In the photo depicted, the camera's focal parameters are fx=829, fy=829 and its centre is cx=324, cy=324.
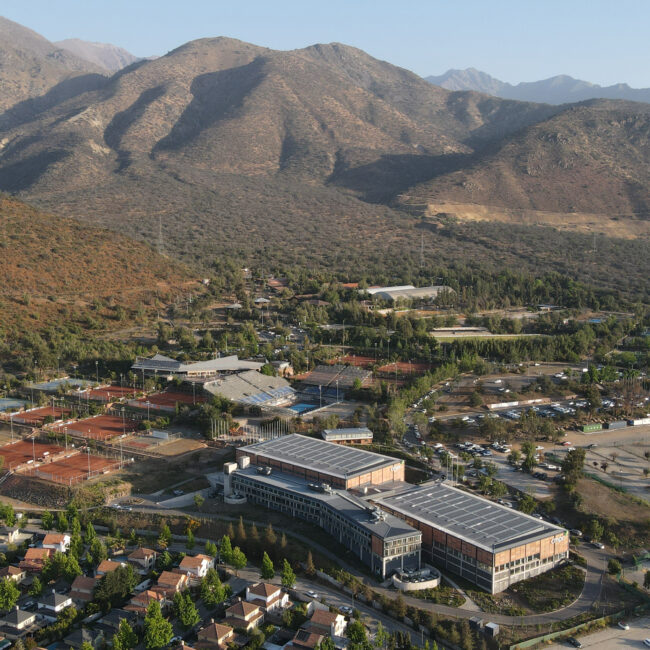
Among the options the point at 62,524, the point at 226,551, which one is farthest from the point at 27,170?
the point at 226,551

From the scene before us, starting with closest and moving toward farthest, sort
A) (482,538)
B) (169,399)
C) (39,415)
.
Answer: (482,538) < (39,415) < (169,399)

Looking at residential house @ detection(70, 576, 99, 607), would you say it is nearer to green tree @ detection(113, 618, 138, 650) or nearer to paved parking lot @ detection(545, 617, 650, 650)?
green tree @ detection(113, 618, 138, 650)

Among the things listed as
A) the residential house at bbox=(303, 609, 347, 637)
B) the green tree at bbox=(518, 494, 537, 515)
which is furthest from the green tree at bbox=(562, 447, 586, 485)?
the residential house at bbox=(303, 609, 347, 637)

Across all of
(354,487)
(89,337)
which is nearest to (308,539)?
(354,487)

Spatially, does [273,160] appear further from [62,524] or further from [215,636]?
[215,636]

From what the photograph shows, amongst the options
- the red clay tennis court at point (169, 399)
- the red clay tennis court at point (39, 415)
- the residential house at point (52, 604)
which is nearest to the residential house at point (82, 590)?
the residential house at point (52, 604)
